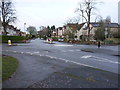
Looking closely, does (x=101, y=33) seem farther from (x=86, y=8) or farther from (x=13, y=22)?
(x=13, y=22)

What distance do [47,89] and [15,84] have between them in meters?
1.22

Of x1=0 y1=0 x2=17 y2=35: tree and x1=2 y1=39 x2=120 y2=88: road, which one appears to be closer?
x1=2 y1=39 x2=120 y2=88: road

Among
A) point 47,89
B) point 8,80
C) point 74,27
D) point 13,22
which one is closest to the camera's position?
point 47,89

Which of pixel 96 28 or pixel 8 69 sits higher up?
pixel 96 28

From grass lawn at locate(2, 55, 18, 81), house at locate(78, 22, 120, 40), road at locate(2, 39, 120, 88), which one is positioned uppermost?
house at locate(78, 22, 120, 40)

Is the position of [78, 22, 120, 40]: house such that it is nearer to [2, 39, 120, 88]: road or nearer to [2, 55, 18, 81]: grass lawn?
[2, 39, 120, 88]: road

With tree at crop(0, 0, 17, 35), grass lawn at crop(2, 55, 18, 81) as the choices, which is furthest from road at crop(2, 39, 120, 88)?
tree at crop(0, 0, 17, 35)

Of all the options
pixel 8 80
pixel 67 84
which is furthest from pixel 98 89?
pixel 8 80

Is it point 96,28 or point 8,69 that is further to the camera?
point 96,28

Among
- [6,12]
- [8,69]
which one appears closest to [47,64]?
[8,69]

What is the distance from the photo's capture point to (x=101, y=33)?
124 ft

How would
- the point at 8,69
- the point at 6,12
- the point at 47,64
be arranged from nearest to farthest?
1. the point at 8,69
2. the point at 47,64
3. the point at 6,12

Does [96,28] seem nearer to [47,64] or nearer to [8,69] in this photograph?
[47,64]

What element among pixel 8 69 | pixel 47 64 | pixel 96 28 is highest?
pixel 96 28
